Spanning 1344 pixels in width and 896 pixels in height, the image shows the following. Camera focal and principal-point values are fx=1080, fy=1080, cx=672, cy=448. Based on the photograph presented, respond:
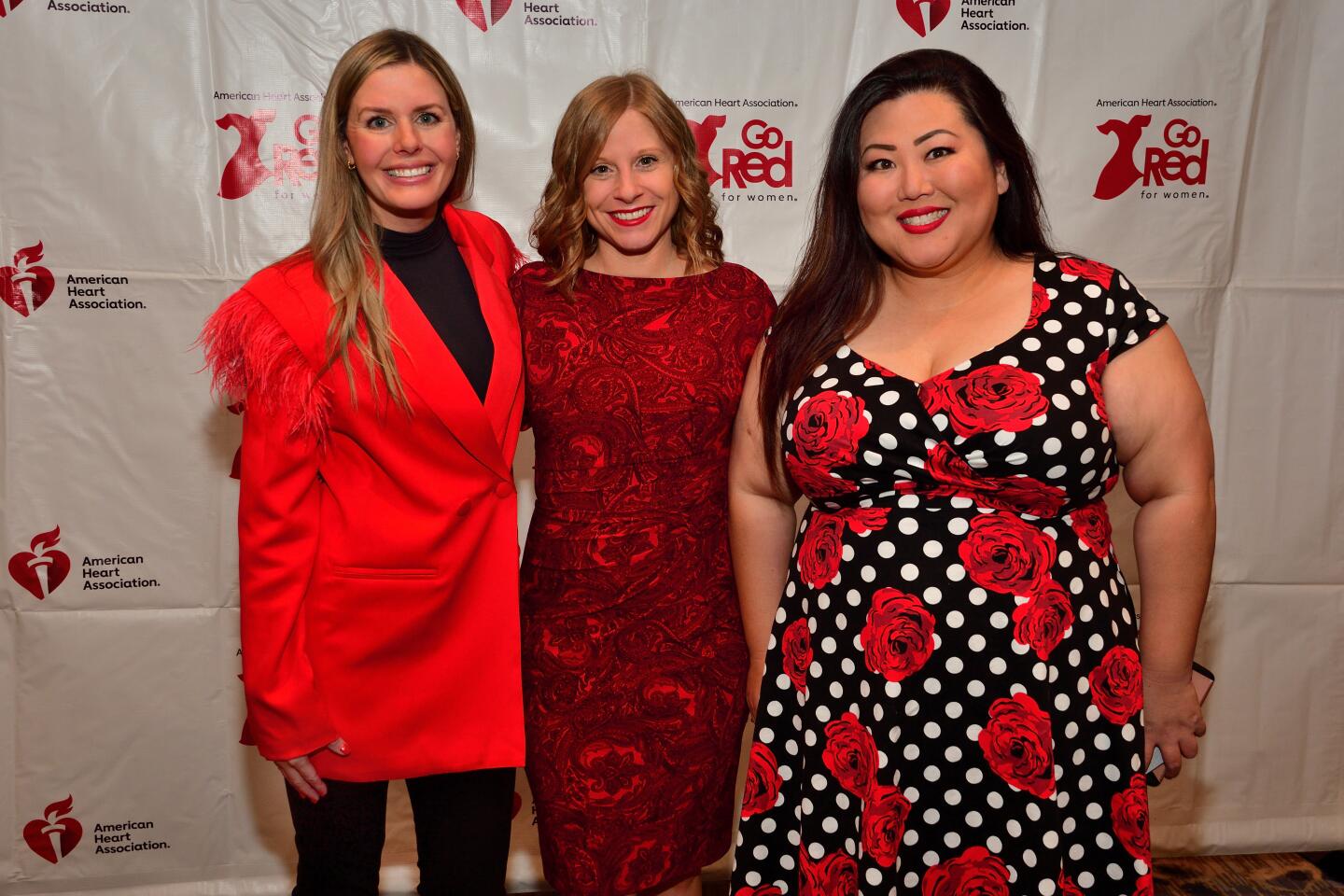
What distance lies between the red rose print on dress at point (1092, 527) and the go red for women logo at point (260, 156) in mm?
1889

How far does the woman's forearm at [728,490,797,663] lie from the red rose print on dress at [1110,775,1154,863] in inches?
21.7

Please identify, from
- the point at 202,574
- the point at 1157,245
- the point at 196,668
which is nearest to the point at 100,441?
the point at 202,574

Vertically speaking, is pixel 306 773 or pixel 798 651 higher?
pixel 798 651

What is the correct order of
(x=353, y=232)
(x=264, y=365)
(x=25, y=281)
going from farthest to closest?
1. (x=25, y=281)
2. (x=353, y=232)
3. (x=264, y=365)

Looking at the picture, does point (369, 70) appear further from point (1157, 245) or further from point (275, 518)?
point (1157, 245)

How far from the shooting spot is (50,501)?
8.28 feet

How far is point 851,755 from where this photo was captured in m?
1.51

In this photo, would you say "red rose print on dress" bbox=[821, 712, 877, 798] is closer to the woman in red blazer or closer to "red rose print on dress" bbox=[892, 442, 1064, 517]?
"red rose print on dress" bbox=[892, 442, 1064, 517]

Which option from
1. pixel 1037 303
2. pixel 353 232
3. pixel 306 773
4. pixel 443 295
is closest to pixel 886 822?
pixel 1037 303

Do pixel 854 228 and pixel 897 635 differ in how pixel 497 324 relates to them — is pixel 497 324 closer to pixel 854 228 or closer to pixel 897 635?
pixel 854 228

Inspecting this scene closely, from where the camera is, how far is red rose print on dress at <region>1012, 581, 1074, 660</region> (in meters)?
1.41

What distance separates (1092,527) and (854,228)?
1.82ft

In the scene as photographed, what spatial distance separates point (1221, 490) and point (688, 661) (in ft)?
5.61

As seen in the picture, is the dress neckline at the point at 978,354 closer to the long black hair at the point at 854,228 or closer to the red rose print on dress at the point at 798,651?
the long black hair at the point at 854,228
